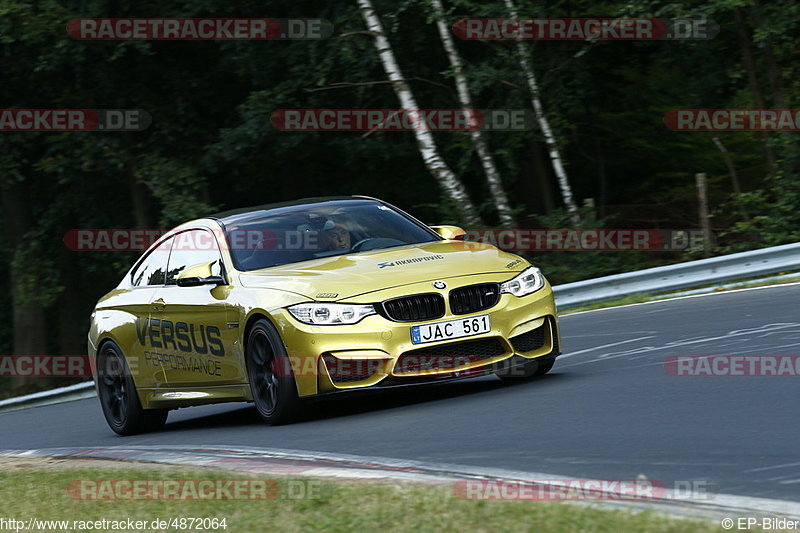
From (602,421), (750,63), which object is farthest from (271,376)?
(750,63)

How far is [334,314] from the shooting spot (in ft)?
28.8

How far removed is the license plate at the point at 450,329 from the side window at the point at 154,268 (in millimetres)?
2810

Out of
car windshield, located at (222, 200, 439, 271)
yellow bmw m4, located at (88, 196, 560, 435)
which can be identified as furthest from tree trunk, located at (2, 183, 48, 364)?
car windshield, located at (222, 200, 439, 271)

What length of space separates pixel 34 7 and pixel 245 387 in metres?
19.0

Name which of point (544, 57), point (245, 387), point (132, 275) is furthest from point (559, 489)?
point (544, 57)

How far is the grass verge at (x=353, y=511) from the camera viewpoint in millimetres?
4988

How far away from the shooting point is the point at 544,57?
85.0 ft

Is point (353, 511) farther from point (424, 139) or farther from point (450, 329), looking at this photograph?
point (424, 139)

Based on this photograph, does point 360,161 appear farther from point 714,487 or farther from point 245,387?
point 714,487

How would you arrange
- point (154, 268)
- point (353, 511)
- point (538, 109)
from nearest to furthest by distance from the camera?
point (353, 511) → point (154, 268) → point (538, 109)

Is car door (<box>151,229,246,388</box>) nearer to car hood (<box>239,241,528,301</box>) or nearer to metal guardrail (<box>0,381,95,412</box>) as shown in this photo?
car hood (<box>239,241,528,301</box>)

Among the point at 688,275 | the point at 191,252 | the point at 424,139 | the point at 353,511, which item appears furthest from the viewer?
the point at 424,139

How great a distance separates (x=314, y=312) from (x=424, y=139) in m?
15.0

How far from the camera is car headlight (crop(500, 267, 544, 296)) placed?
9297 millimetres
